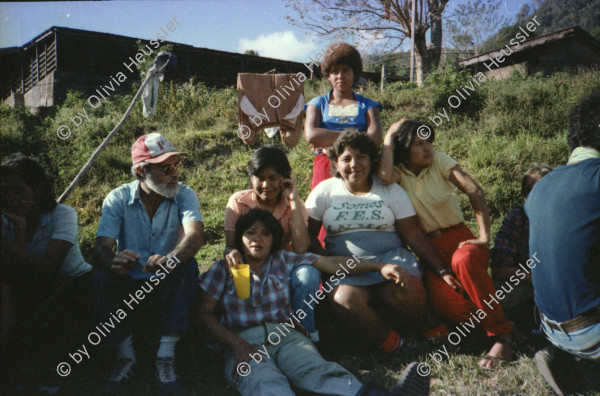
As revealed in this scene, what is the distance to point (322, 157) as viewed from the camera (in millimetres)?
3756

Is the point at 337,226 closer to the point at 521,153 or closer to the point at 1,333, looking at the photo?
the point at 1,333

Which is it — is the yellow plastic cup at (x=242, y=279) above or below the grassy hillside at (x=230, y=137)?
below

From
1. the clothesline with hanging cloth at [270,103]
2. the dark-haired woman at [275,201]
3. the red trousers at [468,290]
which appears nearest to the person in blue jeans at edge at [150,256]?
the dark-haired woman at [275,201]

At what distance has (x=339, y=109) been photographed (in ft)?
12.3

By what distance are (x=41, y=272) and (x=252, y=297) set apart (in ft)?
4.28

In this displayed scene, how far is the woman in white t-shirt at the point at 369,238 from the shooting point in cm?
→ 282

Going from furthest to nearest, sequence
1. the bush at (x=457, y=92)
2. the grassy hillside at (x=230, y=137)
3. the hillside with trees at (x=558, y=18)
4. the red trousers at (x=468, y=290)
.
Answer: the hillside with trees at (x=558, y=18), the bush at (x=457, y=92), the grassy hillside at (x=230, y=137), the red trousers at (x=468, y=290)

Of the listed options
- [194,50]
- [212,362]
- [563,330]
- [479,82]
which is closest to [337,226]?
[212,362]

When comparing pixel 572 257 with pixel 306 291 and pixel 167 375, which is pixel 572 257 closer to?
pixel 306 291

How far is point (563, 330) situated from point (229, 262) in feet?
6.23

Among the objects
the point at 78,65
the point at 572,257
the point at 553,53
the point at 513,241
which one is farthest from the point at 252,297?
the point at 553,53

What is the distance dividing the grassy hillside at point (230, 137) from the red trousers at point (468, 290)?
2.65 feet

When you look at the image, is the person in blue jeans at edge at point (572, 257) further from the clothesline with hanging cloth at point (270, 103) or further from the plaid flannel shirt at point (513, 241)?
the clothesline with hanging cloth at point (270, 103)

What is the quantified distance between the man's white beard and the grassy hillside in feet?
5.24
